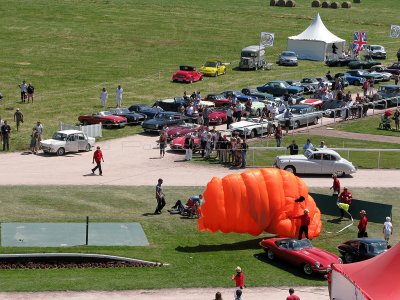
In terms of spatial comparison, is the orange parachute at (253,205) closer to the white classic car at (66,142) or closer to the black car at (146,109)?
the white classic car at (66,142)

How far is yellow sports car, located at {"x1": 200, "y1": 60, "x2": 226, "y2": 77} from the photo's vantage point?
255ft

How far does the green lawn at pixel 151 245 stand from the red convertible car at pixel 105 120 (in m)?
14.0

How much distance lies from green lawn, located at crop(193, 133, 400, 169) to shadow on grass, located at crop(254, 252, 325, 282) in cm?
1539

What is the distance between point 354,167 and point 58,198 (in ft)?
49.6

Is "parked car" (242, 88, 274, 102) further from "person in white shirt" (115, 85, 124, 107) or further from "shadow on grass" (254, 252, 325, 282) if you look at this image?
"shadow on grass" (254, 252, 325, 282)

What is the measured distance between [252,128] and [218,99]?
28.5 ft

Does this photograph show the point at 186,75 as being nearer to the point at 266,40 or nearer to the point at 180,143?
the point at 266,40

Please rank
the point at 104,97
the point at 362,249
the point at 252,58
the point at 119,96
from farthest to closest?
the point at 252,58 < the point at 119,96 < the point at 104,97 < the point at 362,249

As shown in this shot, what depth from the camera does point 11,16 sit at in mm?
98750

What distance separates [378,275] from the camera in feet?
89.7

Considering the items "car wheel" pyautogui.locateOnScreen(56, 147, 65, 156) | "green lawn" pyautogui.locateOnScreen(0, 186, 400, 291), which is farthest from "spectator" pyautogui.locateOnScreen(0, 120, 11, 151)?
"green lawn" pyautogui.locateOnScreen(0, 186, 400, 291)

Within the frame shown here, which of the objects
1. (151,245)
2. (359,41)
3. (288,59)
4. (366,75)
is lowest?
(151,245)

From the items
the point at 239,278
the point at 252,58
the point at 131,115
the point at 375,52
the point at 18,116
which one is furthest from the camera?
the point at 375,52

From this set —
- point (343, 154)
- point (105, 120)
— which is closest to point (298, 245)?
point (343, 154)
